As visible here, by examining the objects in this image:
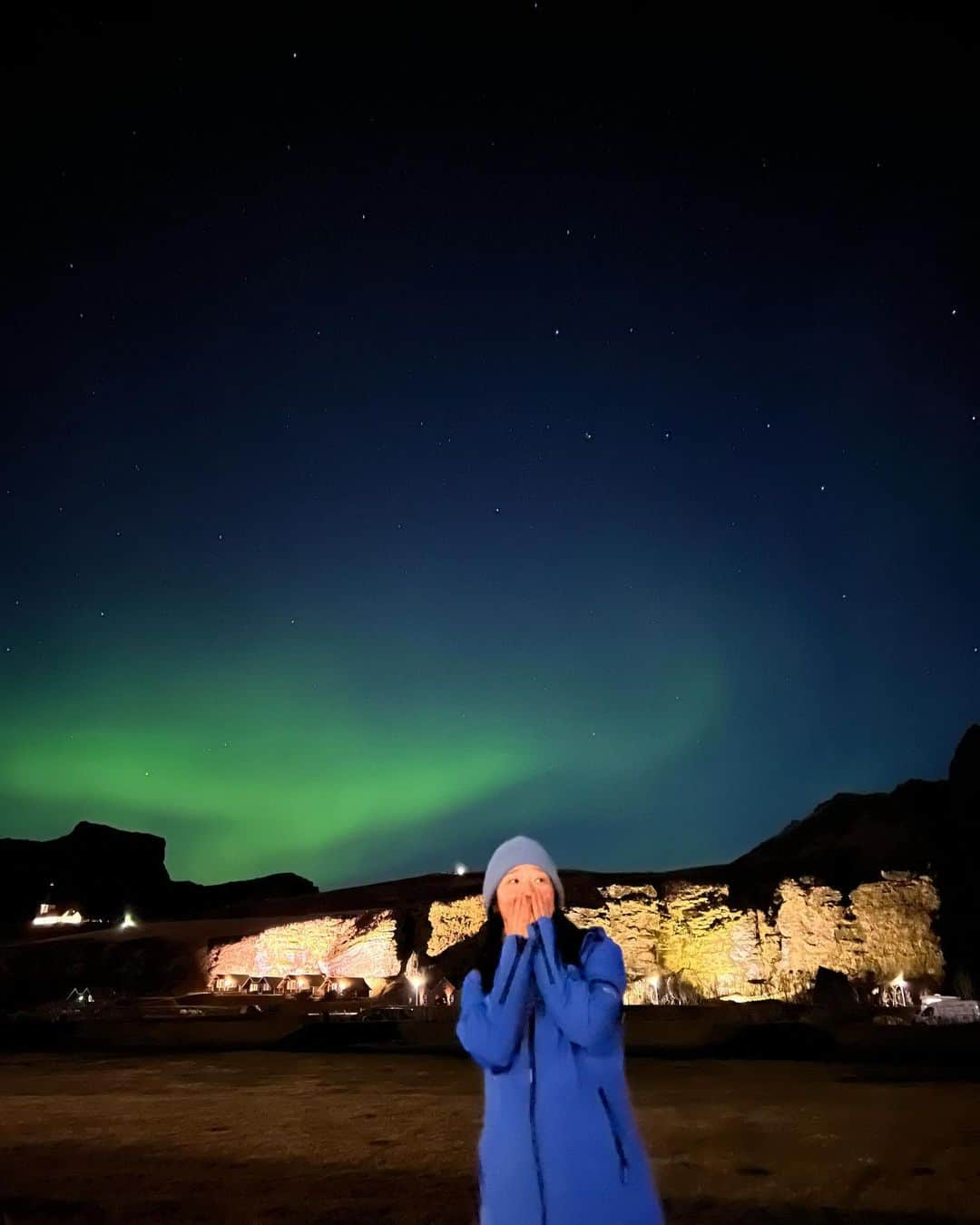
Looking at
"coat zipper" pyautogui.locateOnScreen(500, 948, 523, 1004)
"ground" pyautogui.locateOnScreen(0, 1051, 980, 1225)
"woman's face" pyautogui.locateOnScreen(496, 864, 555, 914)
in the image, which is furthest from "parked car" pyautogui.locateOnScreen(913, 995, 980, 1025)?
"coat zipper" pyautogui.locateOnScreen(500, 948, 523, 1004)

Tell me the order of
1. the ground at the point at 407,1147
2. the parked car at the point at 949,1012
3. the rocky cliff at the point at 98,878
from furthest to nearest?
the rocky cliff at the point at 98,878 → the parked car at the point at 949,1012 → the ground at the point at 407,1147

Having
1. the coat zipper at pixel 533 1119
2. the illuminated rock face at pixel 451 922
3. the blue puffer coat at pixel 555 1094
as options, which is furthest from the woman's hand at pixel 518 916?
the illuminated rock face at pixel 451 922

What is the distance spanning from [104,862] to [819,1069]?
96470mm

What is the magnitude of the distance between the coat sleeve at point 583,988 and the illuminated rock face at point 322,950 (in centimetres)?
3552

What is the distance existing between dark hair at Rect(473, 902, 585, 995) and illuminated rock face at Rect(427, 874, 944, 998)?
2735 cm

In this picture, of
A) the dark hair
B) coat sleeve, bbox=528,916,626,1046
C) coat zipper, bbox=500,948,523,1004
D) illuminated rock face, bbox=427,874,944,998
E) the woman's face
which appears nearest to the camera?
coat sleeve, bbox=528,916,626,1046

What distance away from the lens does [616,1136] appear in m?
2.48

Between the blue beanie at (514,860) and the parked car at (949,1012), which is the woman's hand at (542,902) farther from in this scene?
the parked car at (949,1012)

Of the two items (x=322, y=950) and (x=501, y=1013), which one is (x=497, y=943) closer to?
(x=501, y=1013)

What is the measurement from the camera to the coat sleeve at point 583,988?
2537mm

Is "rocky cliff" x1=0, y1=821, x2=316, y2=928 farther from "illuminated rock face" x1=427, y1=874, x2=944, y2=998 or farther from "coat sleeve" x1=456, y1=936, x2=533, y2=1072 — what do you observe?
"coat sleeve" x1=456, y1=936, x2=533, y2=1072

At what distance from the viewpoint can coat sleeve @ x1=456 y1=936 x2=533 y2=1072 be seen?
8.52 feet

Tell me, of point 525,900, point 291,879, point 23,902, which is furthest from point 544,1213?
point 291,879

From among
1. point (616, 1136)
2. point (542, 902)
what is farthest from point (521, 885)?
point (616, 1136)
